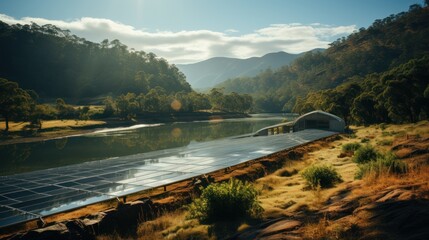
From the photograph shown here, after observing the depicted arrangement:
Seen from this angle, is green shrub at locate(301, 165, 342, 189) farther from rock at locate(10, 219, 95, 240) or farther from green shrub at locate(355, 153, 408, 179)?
rock at locate(10, 219, 95, 240)

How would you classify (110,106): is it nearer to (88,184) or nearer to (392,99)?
(392,99)

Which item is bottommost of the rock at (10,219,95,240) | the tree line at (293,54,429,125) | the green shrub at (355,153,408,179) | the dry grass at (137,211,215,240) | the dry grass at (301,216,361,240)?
the dry grass at (137,211,215,240)

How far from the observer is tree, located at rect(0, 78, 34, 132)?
8600 cm

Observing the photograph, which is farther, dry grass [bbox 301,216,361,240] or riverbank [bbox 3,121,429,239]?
riverbank [bbox 3,121,429,239]

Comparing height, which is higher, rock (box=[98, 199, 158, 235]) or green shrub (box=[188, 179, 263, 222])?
green shrub (box=[188, 179, 263, 222])

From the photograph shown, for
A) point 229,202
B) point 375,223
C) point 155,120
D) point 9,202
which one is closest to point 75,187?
point 9,202

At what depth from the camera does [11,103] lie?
87.1 meters

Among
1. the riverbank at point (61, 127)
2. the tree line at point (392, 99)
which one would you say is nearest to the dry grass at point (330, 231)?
the tree line at point (392, 99)

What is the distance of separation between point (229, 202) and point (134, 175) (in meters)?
11.1

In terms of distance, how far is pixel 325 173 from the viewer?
17.9 m

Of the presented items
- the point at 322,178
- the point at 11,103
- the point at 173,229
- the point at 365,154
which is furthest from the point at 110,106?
the point at 173,229

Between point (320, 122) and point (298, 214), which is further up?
point (298, 214)

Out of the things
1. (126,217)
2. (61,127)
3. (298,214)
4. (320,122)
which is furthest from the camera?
(61,127)

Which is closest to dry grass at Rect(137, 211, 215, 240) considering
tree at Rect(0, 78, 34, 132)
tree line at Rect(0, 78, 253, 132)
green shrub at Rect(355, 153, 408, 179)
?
green shrub at Rect(355, 153, 408, 179)
